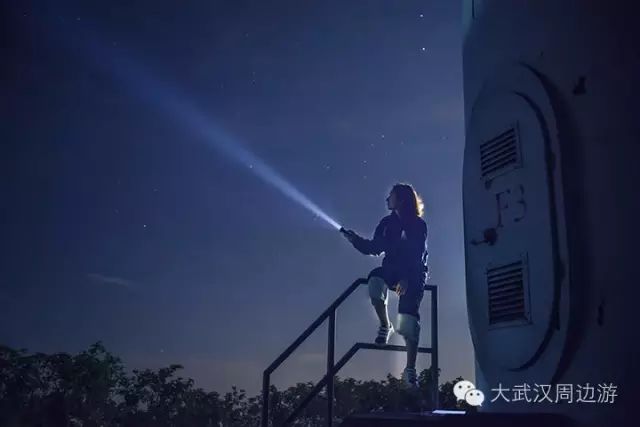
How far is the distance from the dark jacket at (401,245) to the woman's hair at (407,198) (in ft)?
0.29

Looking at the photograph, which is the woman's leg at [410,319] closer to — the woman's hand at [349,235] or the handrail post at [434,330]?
the handrail post at [434,330]

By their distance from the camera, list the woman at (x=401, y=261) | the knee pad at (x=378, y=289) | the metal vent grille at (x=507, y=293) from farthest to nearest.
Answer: the knee pad at (x=378, y=289), the woman at (x=401, y=261), the metal vent grille at (x=507, y=293)

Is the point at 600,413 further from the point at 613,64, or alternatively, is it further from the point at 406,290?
the point at 406,290

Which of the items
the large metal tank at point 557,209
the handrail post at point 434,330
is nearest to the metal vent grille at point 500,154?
the large metal tank at point 557,209

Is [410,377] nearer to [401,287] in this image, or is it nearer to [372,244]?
[401,287]

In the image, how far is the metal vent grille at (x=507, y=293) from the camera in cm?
321

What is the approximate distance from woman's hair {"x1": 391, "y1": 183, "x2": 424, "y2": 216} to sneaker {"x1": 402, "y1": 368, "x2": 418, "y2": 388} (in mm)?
1510

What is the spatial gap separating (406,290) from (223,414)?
10.3 metres

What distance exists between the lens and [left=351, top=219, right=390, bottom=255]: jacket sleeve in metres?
5.50

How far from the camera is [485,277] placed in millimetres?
3604

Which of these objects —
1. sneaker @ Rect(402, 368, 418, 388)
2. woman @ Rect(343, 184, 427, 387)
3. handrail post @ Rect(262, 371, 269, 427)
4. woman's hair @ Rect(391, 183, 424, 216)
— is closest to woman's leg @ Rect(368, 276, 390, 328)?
woman @ Rect(343, 184, 427, 387)

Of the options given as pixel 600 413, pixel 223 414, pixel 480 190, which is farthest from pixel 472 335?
pixel 223 414

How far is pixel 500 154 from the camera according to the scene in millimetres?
3480

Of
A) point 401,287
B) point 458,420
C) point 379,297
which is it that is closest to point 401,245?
point 401,287
